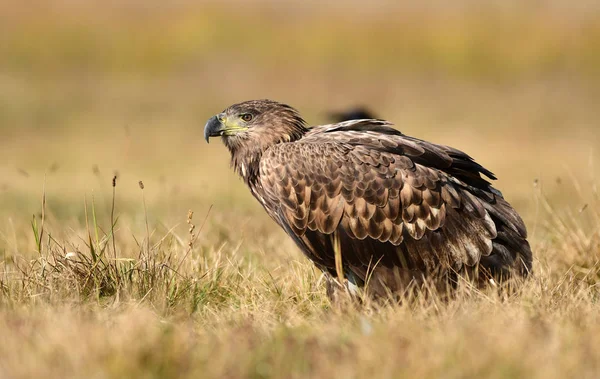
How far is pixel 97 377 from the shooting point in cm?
338

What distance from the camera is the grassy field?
3.73 m

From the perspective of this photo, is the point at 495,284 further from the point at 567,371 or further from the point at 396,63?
the point at 396,63

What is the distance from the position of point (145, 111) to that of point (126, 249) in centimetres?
2096

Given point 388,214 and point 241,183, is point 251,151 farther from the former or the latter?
point 241,183

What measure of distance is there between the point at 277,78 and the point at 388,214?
2679 cm

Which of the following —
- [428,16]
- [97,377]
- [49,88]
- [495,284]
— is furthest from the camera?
[428,16]

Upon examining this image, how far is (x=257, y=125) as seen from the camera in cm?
598

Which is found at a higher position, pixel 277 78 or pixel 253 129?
pixel 253 129

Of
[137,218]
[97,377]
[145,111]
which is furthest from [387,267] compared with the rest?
[145,111]

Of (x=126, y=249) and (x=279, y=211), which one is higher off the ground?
(x=279, y=211)

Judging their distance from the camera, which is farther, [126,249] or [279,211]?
[126,249]

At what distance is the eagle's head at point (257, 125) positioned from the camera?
590 centimetres

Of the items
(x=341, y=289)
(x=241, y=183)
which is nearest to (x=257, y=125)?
(x=341, y=289)

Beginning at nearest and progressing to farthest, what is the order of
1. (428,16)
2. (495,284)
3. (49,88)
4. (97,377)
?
(97,377) < (495,284) < (49,88) < (428,16)
